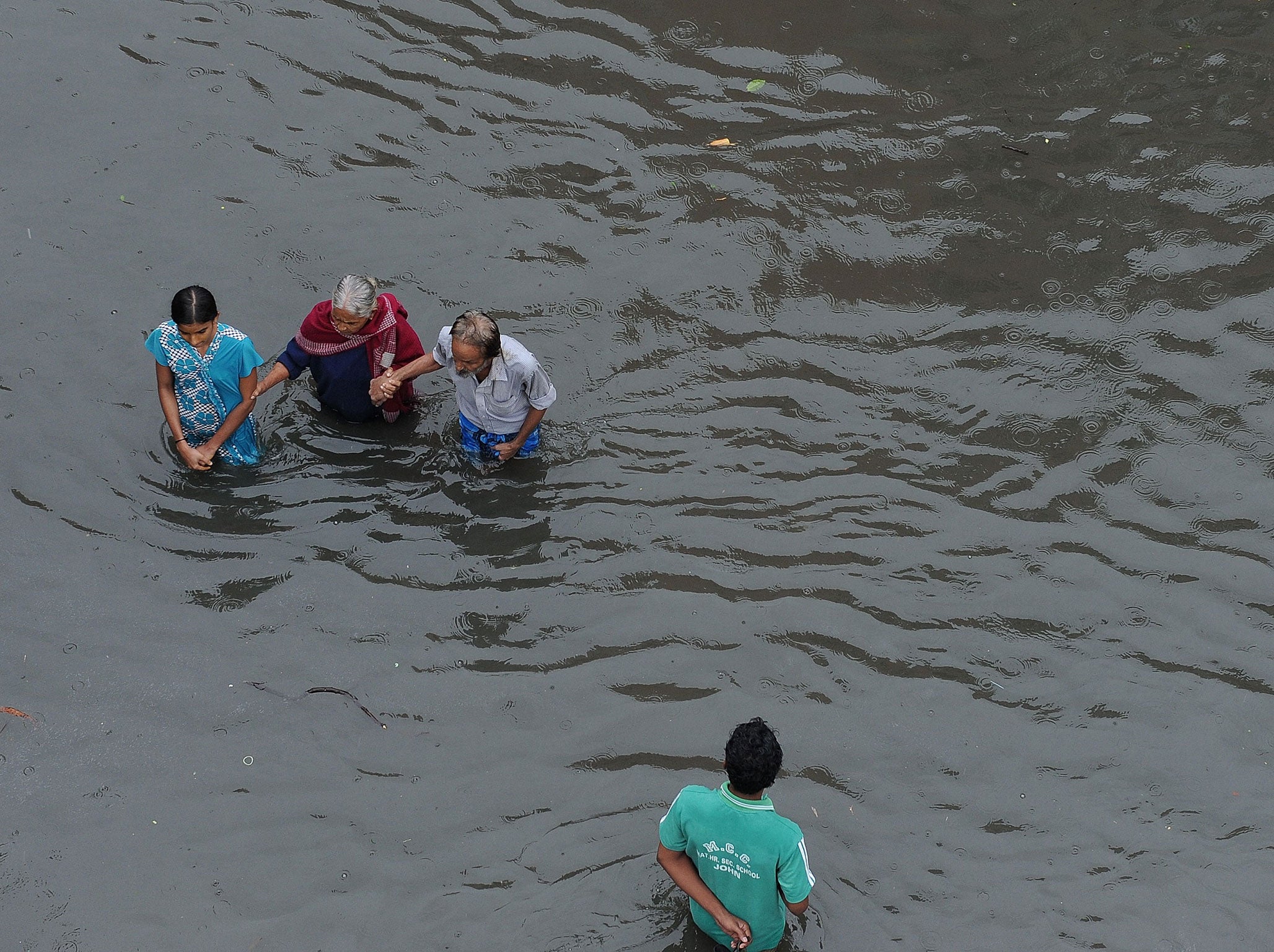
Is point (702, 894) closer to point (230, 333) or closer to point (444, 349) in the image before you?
point (444, 349)

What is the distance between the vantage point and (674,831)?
3.65 metres

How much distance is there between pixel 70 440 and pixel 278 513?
1412 millimetres

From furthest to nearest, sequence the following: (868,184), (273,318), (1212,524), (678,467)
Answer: (868,184)
(273,318)
(678,467)
(1212,524)

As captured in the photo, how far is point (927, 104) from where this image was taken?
8164 millimetres

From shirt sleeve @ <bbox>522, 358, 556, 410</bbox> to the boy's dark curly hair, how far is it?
2.74 metres

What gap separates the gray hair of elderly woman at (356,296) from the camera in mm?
5359

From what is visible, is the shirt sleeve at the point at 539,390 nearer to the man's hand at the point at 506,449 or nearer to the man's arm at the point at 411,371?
the man's hand at the point at 506,449

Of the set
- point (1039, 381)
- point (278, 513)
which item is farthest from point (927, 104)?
point (278, 513)

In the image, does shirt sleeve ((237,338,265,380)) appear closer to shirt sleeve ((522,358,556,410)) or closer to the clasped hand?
the clasped hand

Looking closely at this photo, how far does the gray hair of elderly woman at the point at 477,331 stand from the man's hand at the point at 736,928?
119 inches

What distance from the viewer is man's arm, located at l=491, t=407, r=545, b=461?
5.83 m

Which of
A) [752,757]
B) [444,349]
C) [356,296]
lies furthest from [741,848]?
[356,296]

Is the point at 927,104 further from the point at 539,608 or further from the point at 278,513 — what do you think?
the point at 278,513

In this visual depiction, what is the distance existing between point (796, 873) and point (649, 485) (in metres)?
3.01
